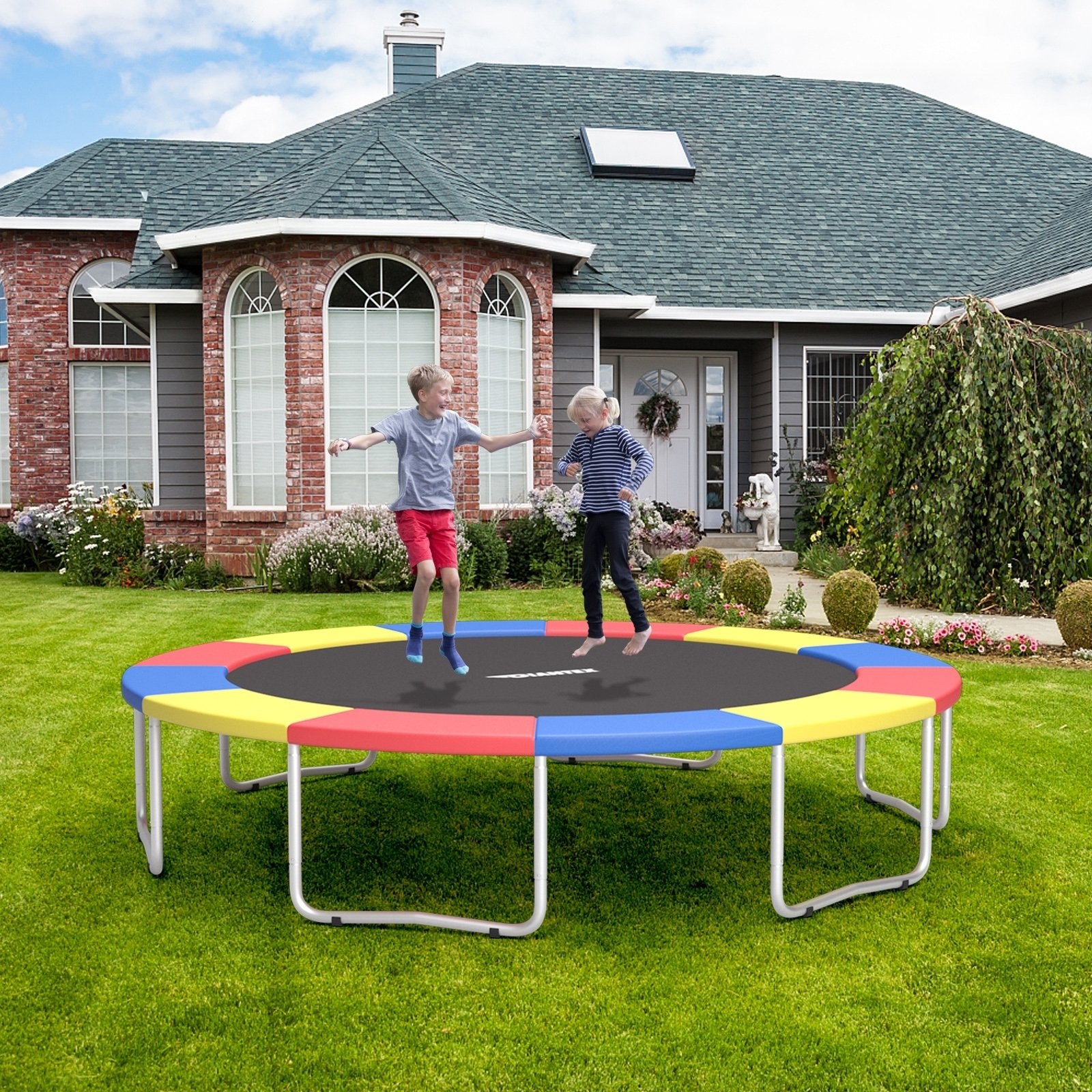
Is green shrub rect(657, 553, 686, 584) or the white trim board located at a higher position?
the white trim board

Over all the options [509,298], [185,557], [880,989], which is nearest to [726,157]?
[509,298]

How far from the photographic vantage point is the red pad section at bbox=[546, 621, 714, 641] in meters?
5.00

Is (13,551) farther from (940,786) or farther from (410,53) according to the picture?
(940,786)

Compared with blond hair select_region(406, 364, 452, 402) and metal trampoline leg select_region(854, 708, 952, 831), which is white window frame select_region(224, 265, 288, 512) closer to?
blond hair select_region(406, 364, 452, 402)

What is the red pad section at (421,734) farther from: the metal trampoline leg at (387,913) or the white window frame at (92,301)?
the white window frame at (92,301)

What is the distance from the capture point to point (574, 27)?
19.4m

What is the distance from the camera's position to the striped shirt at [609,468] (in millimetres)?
4168

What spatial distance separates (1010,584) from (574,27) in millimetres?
14711

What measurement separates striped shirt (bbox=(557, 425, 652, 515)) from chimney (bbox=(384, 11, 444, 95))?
12727 mm

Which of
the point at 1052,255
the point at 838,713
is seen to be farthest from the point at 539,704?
the point at 1052,255

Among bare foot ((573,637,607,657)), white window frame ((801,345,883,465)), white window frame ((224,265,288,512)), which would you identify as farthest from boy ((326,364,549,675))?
white window frame ((801,345,883,465))

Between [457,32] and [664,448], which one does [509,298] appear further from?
[457,32]

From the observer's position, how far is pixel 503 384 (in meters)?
10.9

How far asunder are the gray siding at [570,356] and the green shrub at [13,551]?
6666 mm
